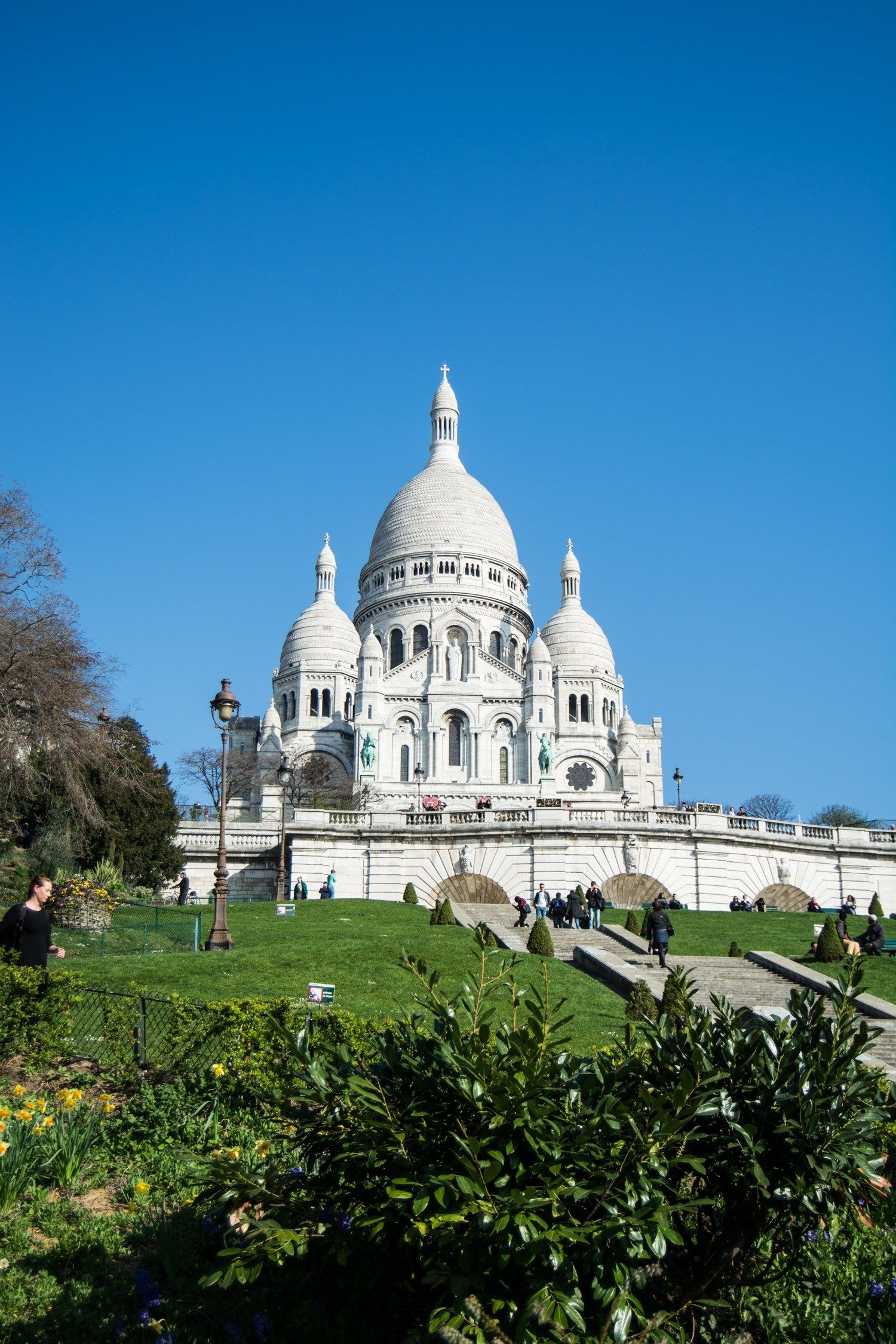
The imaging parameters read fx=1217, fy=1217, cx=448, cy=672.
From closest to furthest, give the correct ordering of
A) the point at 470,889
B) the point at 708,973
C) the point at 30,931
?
1. the point at 30,931
2. the point at 708,973
3. the point at 470,889

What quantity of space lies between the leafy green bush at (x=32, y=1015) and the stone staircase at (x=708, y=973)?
6.71 metres

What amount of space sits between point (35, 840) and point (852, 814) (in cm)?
7698

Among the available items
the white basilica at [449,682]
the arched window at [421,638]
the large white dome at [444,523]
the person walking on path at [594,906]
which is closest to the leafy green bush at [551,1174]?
the person walking on path at [594,906]

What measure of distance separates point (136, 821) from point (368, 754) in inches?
1480

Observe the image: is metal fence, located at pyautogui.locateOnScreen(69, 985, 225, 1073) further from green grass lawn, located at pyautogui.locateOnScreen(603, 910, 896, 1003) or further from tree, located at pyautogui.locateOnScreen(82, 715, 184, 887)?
tree, located at pyautogui.locateOnScreen(82, 715, 184, 887)

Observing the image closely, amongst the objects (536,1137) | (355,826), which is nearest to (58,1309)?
(536,1137)

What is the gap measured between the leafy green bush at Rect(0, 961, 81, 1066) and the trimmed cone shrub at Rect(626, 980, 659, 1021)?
22.4 feet

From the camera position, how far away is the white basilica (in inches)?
2931

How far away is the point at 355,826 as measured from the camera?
36.5 meters

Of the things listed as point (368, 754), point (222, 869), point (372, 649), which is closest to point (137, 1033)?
point (222, 869)

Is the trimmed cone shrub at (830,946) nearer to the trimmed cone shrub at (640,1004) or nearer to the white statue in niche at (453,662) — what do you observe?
the trimmed cone shrub at (640,1004)

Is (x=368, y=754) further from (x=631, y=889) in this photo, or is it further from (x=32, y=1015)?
(x=32, y=1015)

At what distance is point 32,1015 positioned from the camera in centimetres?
1075

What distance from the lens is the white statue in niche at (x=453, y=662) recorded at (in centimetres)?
7862
